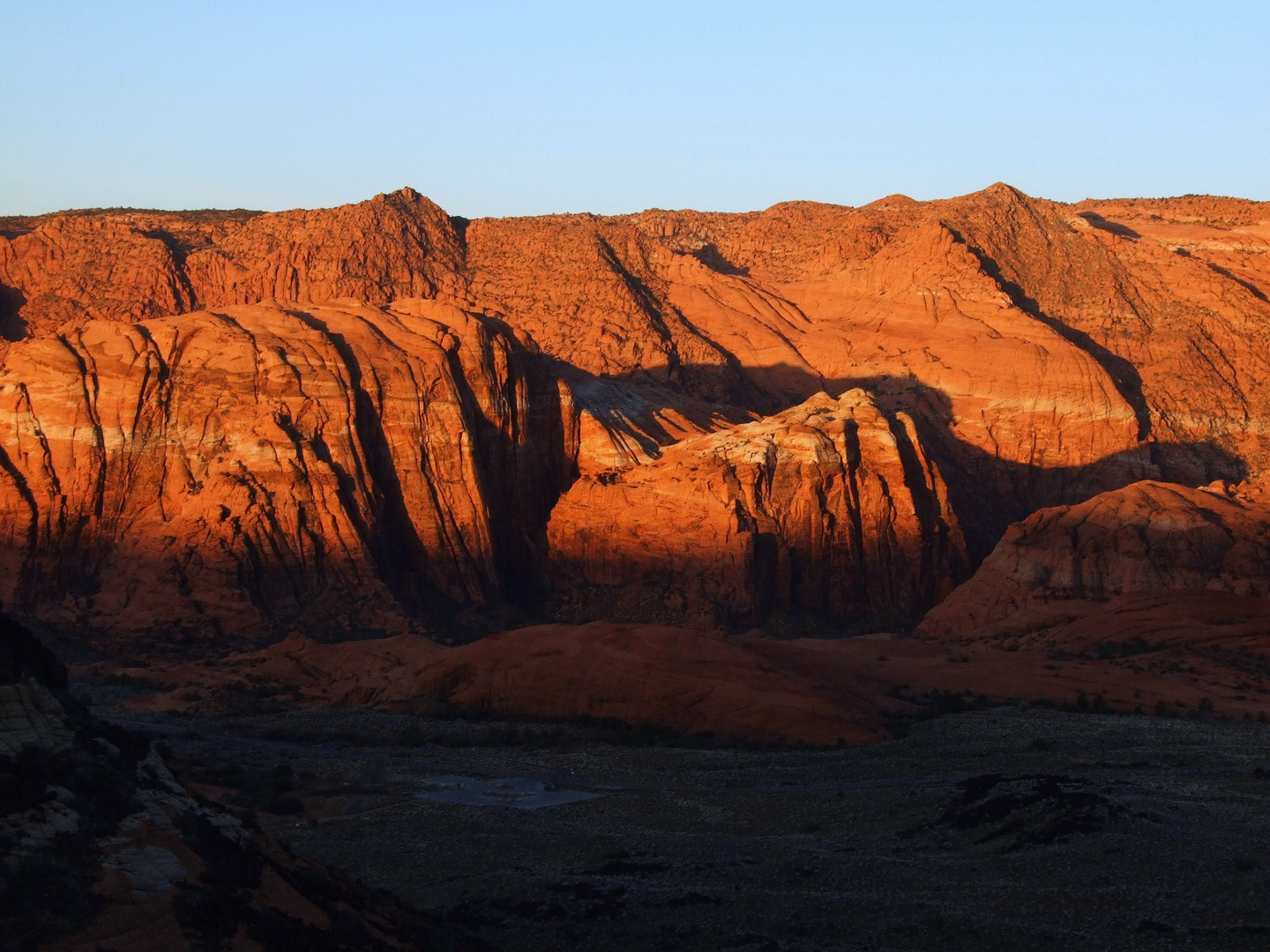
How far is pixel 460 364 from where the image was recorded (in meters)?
58.9

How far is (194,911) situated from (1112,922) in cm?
1164

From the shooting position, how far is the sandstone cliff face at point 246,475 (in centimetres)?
5075

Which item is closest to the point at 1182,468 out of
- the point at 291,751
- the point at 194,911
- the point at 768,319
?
the point at 768,319

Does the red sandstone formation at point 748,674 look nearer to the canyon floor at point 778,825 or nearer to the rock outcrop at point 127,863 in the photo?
the canyon floor at point 778,825

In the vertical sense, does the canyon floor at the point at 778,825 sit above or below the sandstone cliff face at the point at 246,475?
below

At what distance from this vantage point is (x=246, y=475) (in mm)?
53031

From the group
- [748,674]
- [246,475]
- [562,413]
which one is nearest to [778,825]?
[748,674]

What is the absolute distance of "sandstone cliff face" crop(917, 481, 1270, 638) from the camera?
162 ft

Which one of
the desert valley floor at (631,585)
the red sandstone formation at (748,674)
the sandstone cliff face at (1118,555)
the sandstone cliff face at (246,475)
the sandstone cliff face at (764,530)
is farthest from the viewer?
the sandstone cliff face at (764,530)

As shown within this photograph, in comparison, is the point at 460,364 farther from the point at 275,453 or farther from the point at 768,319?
the point at 768,319

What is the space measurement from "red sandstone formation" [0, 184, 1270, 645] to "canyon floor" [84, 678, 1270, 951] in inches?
582

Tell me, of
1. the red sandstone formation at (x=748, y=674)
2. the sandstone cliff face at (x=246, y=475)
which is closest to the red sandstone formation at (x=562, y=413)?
the sandstone cliff face at (x=246, y=475)

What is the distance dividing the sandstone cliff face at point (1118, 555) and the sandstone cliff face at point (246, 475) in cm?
1820

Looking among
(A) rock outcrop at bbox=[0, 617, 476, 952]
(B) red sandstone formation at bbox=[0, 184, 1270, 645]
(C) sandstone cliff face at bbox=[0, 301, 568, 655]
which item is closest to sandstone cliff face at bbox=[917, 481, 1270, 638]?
(B) red sandstone formation at bbox=[0, 184, 1270, 645]
